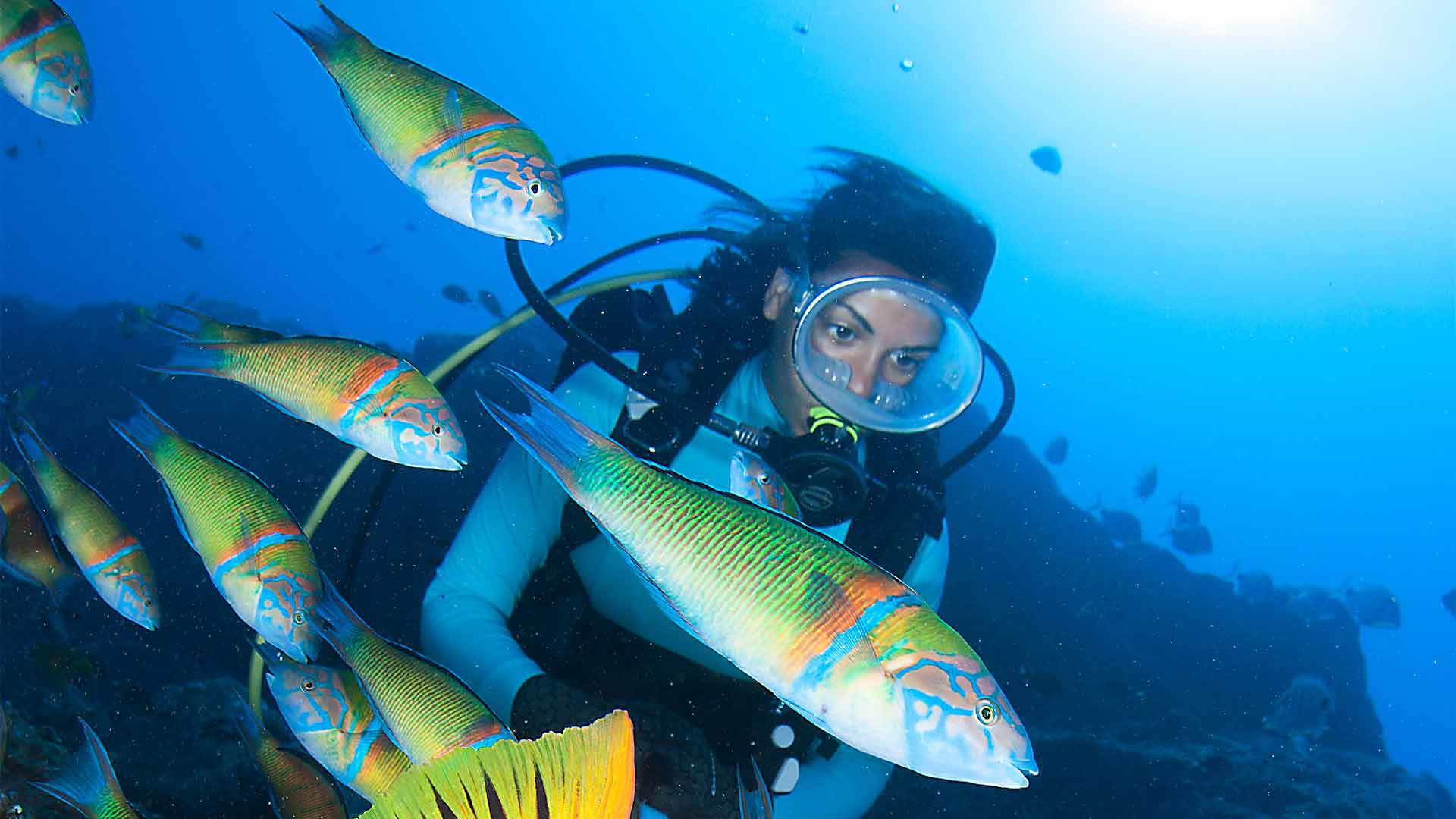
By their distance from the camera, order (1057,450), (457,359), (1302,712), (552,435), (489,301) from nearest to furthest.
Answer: (552,435) → (457,359) → (489,301) → (1302,712) → (1057,450)

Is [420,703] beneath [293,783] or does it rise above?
above

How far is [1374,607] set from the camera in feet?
53.2

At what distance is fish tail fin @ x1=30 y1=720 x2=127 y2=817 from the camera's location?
1.75 m

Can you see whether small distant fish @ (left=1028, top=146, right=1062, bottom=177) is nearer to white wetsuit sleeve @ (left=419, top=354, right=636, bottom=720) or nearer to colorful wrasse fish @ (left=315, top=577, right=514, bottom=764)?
white wetsuit sleeve @ (left=419, top=354, right=636, bottom=720)

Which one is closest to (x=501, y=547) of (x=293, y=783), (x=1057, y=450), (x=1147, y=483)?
(x=293, y=783)

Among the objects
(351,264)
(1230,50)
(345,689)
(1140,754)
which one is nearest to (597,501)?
(345,689)

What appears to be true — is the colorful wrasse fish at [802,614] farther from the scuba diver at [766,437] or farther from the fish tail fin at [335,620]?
the scuba diver at [766,437]

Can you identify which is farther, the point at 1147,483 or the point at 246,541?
the point at 1147,483

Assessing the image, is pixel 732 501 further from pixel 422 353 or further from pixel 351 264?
pixel 351 264

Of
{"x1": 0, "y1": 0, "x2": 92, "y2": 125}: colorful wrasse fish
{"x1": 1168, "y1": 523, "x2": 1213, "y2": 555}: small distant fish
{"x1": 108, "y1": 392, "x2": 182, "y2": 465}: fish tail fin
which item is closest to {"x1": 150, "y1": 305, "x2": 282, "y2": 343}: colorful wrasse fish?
{"x1": 108, "y1": 392, "x2": 182, "y2": 465}: fish tail fin

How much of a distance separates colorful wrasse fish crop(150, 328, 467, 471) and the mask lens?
1529mm

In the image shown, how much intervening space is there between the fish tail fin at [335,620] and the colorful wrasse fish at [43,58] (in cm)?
158

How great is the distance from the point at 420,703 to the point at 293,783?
2.81 ft

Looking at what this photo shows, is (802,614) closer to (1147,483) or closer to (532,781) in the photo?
(532,781)
